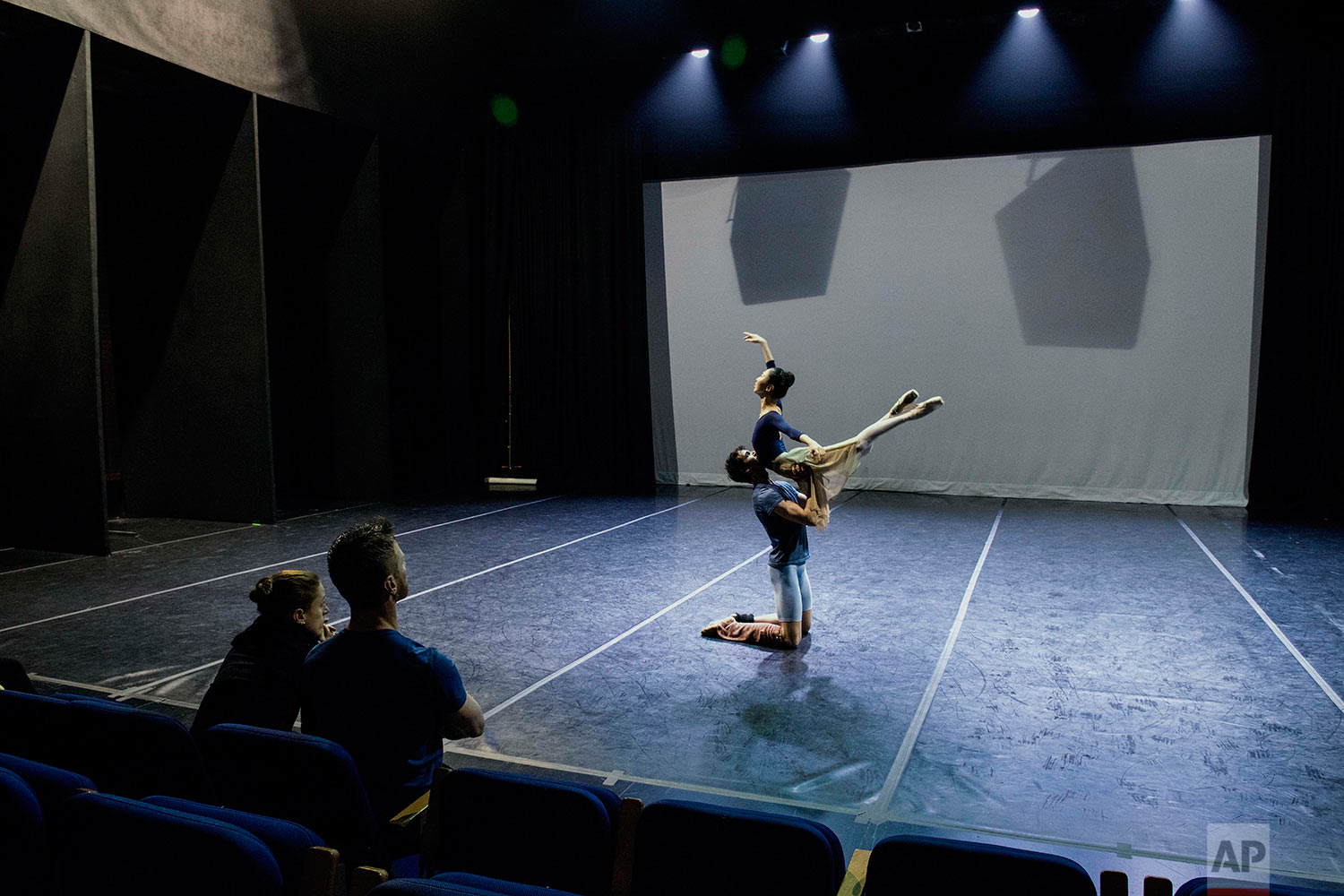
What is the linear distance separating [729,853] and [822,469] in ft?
10.3

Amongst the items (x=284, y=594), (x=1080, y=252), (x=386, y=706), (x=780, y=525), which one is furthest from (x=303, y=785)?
(x=1080, y=252)

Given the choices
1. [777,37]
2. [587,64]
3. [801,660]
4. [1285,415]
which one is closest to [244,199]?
[587,64]

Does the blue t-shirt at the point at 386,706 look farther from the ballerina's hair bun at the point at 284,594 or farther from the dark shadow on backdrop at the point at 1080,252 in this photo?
the dark shadow on backdrop at the point at 1080,252

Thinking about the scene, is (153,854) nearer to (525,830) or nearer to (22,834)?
(22,834)

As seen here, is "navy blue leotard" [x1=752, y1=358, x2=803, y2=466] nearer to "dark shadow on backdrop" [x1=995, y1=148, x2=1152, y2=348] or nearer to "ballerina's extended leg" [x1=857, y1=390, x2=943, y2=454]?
"ballerina's extended leg" [x1=857, y1=390, x2=943, y2=454]

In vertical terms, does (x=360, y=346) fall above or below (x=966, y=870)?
above

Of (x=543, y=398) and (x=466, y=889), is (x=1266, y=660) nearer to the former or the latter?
(x=466, y=889)

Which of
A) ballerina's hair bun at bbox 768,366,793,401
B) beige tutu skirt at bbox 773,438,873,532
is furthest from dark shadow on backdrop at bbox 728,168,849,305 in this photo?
beige tutu skirt at bbox 773,438,873,532

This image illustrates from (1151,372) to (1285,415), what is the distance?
1157 mm

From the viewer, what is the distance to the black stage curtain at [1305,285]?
8.65m

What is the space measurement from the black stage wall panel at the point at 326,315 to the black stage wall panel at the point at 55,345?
2484mm

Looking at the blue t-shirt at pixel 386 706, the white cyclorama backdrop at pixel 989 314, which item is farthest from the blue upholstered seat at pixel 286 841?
the white cyclorama backdrop at pixel 989 314

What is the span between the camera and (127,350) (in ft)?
29.3

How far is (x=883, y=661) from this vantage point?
4523 millimetres
